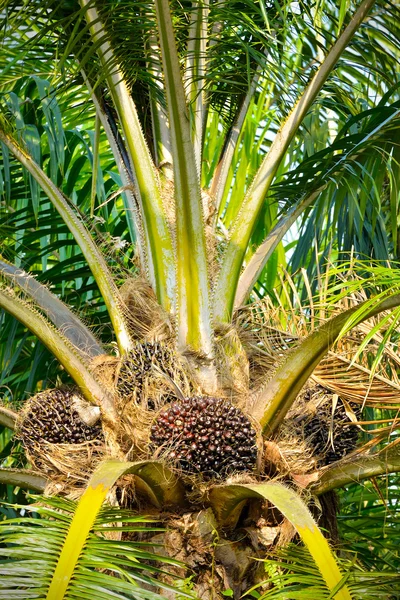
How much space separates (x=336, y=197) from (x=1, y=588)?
7.75 ft

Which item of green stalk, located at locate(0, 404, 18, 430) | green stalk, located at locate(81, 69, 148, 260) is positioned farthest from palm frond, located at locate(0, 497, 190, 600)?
green stalk, located at locate(81, 69, 148, 260)

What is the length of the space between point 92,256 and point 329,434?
1067mm

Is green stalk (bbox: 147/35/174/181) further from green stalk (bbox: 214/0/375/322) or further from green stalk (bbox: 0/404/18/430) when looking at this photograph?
green stalk (bbox: 0/404/18/430)

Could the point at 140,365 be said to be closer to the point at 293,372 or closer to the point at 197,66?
the point at 293,372

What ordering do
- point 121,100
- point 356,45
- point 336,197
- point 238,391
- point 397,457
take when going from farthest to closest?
point 356,45 < point 336,197 < point 121,100 < point 238,391 < point 397,457

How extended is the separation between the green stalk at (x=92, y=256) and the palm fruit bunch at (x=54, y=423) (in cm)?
29

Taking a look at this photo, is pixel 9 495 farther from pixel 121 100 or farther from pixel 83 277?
pixel 121 100

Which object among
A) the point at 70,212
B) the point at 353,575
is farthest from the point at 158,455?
the point at 70,212

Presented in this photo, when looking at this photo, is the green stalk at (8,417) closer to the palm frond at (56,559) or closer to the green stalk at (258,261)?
the palm frond at (56,559)

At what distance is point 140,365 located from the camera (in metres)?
2.87

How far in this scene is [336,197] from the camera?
3707 mm

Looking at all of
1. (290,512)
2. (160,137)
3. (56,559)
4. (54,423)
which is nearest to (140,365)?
(54,423)

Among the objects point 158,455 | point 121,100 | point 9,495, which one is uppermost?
point 121,100

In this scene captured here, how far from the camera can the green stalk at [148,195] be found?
3.11 meters
